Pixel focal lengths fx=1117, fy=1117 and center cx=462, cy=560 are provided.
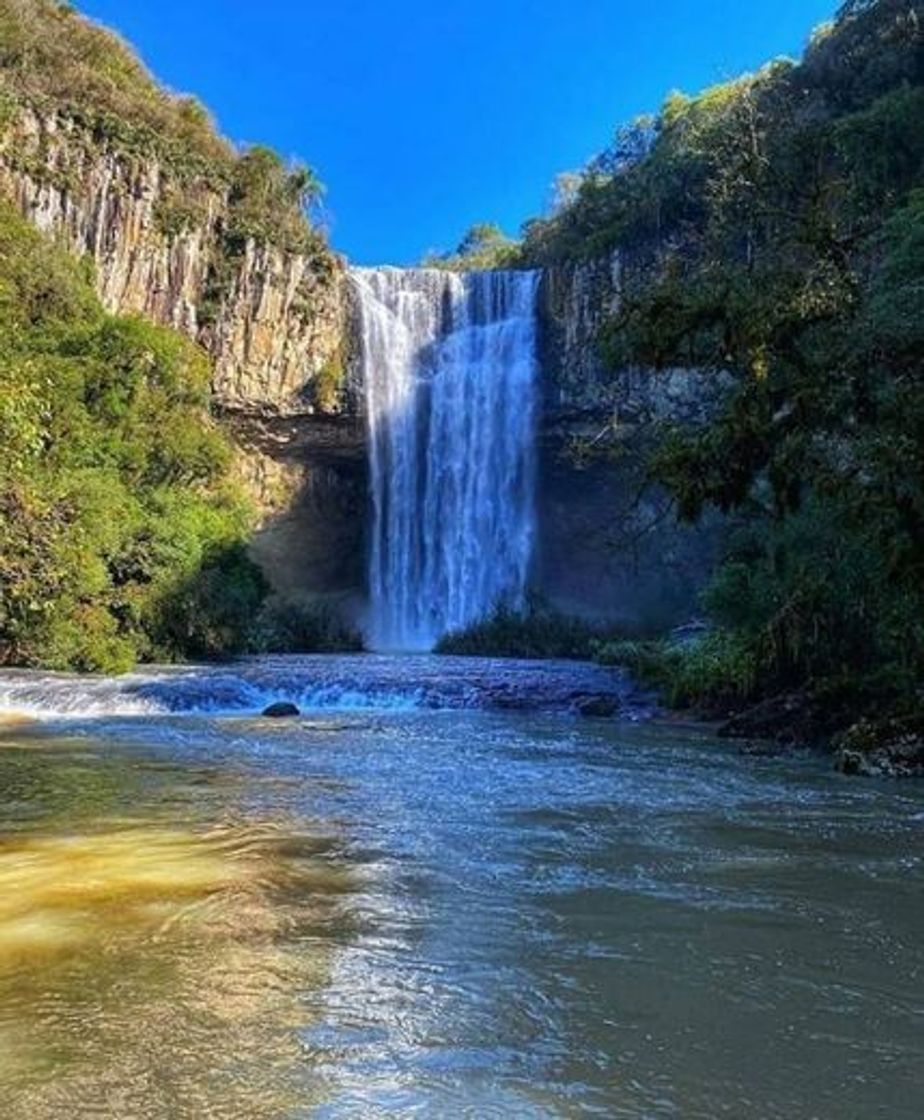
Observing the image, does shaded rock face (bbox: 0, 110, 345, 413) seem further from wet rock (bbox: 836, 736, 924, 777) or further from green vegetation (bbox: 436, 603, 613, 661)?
wet rock (bbox: 836, 736, 924, 777)

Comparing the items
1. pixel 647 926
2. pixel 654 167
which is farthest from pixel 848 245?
pixel 654 167

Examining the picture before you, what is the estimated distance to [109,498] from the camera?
27.1m

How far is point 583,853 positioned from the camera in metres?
7.50

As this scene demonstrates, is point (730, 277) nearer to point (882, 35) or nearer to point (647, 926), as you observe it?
point (647, 926)

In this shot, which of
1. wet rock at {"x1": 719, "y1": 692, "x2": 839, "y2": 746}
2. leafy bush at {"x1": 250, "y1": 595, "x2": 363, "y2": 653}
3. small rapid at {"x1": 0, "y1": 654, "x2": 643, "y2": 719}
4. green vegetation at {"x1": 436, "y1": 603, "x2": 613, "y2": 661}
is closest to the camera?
wet rock at {"x1": 719, "y1": 692, "x2": 839, "y2": 746}

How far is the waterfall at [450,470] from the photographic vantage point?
131 ft

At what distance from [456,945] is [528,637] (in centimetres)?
2723

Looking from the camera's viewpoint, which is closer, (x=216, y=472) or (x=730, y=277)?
(x=730, y=277)

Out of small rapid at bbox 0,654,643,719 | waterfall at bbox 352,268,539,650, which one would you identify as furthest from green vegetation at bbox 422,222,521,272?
small rapid at bbox 0,654,643,719

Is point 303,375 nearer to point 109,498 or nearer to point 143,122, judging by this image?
point 143,122

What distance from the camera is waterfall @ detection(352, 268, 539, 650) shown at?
3994cm

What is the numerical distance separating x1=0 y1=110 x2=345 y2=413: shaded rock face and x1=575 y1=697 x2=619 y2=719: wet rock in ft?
75.5

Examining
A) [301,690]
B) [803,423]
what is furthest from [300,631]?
[803,423]

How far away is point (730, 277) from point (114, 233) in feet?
95.6
